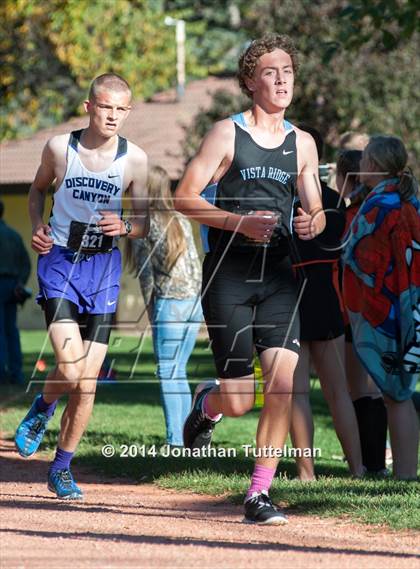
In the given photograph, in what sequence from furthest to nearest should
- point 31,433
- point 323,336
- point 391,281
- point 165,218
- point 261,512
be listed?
point 165,218 → point 323,336 → point 391,281 → point 31,433 → point 261,512

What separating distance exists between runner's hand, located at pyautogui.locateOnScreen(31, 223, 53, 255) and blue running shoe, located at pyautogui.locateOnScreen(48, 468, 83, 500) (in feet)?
4.47

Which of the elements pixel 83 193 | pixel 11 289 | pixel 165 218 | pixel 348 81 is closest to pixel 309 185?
pixel 83 193

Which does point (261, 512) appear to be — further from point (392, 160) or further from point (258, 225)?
point (392, 160)

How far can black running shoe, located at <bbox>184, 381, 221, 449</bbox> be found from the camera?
782cm

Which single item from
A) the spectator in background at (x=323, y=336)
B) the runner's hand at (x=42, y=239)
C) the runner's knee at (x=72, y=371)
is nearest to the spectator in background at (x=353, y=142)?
the spectator in background at (x=323, y=336)

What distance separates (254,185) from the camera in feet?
21.5

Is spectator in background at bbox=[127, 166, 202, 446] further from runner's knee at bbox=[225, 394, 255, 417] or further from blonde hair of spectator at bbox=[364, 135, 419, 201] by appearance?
runner's knee at bbox=[225, 394, 255, 417]

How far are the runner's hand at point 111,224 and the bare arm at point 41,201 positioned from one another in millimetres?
324

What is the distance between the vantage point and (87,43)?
42.7 m

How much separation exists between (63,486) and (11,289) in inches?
364

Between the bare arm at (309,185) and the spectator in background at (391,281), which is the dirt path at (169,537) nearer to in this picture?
the spectator in background at (391,281)

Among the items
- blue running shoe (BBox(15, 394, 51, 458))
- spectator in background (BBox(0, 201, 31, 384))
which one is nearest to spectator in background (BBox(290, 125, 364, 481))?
blue running shoe (BBox(15, 394, 51, 458))

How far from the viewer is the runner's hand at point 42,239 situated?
281 inches

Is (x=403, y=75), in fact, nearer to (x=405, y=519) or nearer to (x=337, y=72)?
(x=337, y=72)
